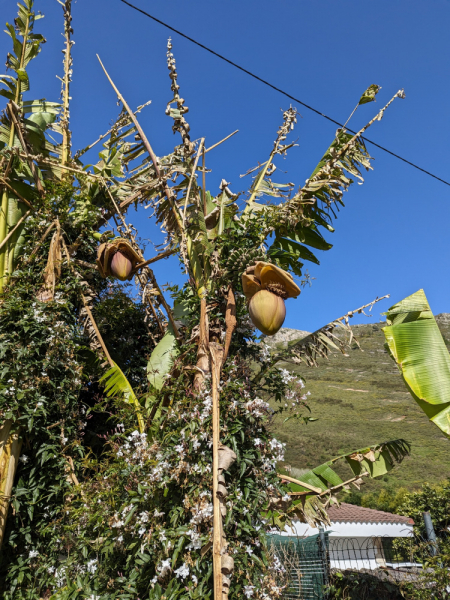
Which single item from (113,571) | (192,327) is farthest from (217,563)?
(192,327)

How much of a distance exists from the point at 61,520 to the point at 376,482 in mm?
31708

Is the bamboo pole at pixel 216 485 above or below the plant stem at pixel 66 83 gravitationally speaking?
below

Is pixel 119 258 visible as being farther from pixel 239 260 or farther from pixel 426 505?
pixel 426 505

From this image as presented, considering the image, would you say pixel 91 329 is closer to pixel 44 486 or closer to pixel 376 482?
pixel 44 486

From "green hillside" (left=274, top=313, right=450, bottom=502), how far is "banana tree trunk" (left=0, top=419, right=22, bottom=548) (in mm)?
14460

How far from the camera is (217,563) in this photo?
98.3 inches

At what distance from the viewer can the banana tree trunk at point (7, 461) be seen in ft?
13.3

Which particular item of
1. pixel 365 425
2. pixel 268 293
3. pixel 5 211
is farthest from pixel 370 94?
pixel 365 425

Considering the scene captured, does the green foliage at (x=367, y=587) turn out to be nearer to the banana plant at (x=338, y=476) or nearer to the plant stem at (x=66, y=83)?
the banana plant at (x=338, y=476)

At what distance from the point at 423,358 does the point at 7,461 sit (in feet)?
13.4

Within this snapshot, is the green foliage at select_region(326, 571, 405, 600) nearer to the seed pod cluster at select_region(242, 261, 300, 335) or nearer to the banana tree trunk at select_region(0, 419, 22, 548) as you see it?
the banana tree trunk at select_region(0, 419, 22, 548)

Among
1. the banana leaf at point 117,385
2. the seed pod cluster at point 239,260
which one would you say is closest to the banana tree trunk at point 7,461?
the banana leaf at point 117,385

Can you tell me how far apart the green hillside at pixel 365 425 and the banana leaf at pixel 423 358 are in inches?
553

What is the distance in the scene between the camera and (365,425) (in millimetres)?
31938
